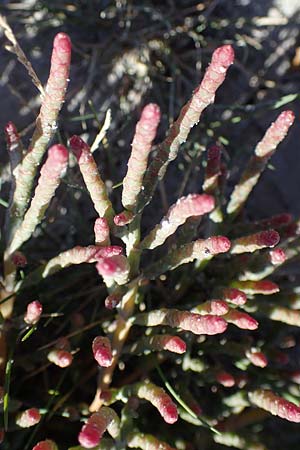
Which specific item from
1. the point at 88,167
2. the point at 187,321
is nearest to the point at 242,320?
the point at 187,321

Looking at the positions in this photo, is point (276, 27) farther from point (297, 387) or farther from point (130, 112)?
point (297, 387)

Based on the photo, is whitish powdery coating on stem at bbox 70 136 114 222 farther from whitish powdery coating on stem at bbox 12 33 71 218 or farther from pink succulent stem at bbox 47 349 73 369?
pink succulent stem at bbox 47 349 73 369

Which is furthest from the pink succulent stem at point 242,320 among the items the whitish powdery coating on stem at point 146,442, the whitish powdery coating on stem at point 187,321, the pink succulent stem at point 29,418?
the pink succulent stem at point 29,418

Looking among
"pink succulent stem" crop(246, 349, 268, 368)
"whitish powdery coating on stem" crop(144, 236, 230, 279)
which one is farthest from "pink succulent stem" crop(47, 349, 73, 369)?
"pink succulent stem" crop(246, 349, 268, 368)

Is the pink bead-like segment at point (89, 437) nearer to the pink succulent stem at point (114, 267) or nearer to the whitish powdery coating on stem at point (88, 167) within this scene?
the pink succulent stem at point (114, 267)

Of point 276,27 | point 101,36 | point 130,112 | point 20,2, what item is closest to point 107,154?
point 130,112

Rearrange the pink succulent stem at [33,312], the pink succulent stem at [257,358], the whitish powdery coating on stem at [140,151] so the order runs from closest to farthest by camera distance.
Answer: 1. the whitish powdery coating on stem at [140,151]
2. the pink succulent stem at [33,312]
3. the pink succulent stem at [257,358]
